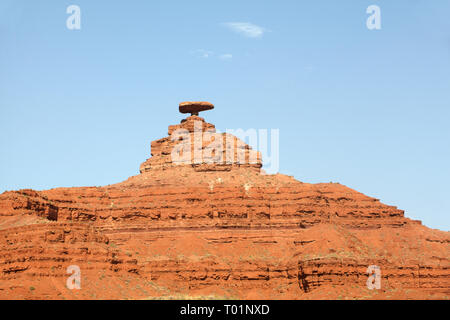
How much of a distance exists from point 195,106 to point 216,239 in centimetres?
3192

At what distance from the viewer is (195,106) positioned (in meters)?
151

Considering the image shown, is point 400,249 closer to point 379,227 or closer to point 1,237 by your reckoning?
point 379,227

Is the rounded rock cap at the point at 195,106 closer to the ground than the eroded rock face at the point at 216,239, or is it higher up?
higher up

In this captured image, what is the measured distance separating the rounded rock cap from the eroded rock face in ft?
27.8

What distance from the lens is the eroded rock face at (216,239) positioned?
10294 cm

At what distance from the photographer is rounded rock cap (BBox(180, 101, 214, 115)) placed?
15062cm

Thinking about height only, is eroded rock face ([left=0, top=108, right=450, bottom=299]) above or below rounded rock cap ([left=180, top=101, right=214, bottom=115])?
below

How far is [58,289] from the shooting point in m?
95.9

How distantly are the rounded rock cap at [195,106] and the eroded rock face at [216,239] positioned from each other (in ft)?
27.8
